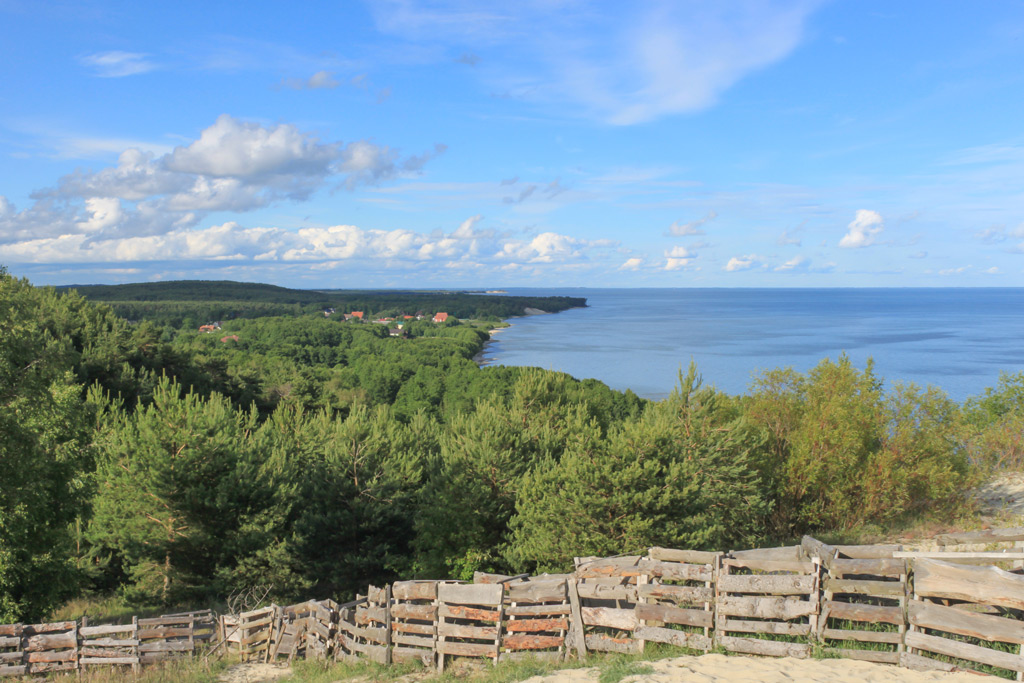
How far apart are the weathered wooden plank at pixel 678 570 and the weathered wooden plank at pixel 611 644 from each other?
93 centimetres

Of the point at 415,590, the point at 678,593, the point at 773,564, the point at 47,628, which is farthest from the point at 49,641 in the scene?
the point at 773,564

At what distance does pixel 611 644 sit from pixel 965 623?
162 inches

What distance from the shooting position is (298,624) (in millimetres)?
12148

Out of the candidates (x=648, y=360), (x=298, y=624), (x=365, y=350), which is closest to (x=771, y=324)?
(x=648, y=360)

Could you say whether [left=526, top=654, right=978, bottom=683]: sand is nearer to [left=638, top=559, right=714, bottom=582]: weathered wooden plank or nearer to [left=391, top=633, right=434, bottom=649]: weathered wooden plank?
[left=638, top=559, right=714, bottom=582]: weathered wooden plank

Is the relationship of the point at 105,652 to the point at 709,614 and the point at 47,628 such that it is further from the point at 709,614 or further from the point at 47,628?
the point at 709,614

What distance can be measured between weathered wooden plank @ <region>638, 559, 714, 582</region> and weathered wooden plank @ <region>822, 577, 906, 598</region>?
1481 millimetres

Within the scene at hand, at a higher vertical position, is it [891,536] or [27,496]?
[27,496]

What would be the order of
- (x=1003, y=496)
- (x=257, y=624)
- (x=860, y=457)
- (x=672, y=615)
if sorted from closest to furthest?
(x=672, y=615) < (x=257, y=624) < (x=860, y=457) < (x=1003, y=496)

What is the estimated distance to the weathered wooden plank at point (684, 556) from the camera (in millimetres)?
8727

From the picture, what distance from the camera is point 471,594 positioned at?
30.3 feet

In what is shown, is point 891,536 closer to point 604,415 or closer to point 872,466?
point 872,466

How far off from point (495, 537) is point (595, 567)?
12.3m

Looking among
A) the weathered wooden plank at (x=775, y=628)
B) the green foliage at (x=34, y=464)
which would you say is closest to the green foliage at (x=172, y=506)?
the green foliage at (x=34, y=464)
